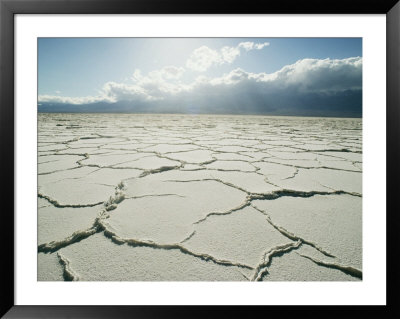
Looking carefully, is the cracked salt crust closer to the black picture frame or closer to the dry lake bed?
the dry lake bed

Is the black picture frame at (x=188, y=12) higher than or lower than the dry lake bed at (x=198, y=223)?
higher

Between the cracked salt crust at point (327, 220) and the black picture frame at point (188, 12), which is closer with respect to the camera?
the black picture frame at point (188, 12)

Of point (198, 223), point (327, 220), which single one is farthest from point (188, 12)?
point (327, 220)

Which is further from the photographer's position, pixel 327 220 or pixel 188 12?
pixel 327 220

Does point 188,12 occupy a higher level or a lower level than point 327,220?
higher

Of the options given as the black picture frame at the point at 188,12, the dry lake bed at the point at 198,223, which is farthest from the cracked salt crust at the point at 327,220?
the black picture frame at the point at 188,12

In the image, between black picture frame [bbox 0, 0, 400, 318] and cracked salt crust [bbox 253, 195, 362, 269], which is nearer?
black picture frame [bbox 0, 0, 400, 318]

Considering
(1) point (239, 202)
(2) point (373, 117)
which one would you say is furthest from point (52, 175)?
(2) point (373, 117)

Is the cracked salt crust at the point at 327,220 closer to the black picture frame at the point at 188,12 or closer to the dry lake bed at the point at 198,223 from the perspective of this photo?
the dry lake bed at the point at 198,223

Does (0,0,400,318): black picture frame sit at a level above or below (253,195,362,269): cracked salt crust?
above

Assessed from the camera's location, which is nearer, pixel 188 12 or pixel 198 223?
pixel 188 12

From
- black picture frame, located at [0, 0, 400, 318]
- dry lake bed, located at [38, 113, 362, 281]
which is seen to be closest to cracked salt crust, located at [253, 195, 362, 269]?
dry lake bed, located at [38, 113, 362, 281]

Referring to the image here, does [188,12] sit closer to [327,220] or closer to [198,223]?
[198,223]
